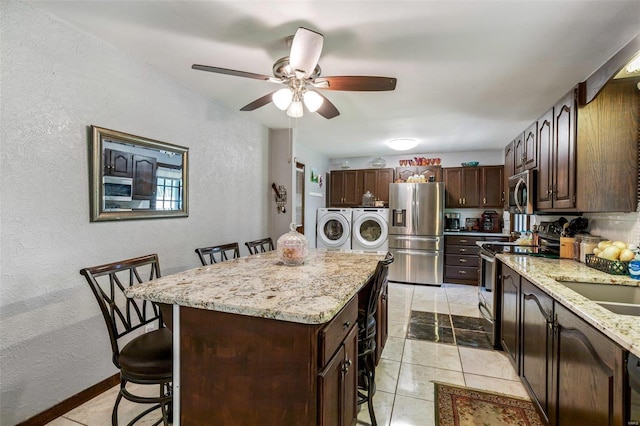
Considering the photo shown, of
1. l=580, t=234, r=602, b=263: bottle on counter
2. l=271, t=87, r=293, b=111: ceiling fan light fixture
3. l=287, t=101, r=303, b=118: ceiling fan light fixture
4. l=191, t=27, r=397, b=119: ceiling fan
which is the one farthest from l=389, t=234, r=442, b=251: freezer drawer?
l=271, t=87, r=293, b=111: ceiling fan light fixture

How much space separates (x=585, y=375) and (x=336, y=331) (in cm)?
104

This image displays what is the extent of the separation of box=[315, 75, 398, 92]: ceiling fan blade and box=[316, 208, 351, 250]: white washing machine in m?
3.56

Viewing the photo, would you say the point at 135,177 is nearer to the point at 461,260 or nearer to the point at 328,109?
the point at 328,109

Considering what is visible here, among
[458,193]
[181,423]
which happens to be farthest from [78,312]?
[458,193]

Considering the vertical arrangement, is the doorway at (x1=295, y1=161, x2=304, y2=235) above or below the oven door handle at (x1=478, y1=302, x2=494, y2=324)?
above

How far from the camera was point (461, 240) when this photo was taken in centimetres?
485

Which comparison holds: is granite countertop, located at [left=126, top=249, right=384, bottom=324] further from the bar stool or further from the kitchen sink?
the kitchen sink

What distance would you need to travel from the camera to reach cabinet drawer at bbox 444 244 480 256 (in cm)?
478

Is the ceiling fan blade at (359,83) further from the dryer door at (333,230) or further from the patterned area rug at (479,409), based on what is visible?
the dryer door at (333,230)

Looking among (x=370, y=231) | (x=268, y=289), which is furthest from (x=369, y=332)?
(x=370, y=231)

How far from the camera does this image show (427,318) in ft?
11.2

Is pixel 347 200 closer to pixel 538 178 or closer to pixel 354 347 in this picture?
pixel 538 178

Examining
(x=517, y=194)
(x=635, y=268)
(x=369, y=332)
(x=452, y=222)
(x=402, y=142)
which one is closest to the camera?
(x=635, y=268)

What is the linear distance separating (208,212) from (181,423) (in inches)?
76.1
